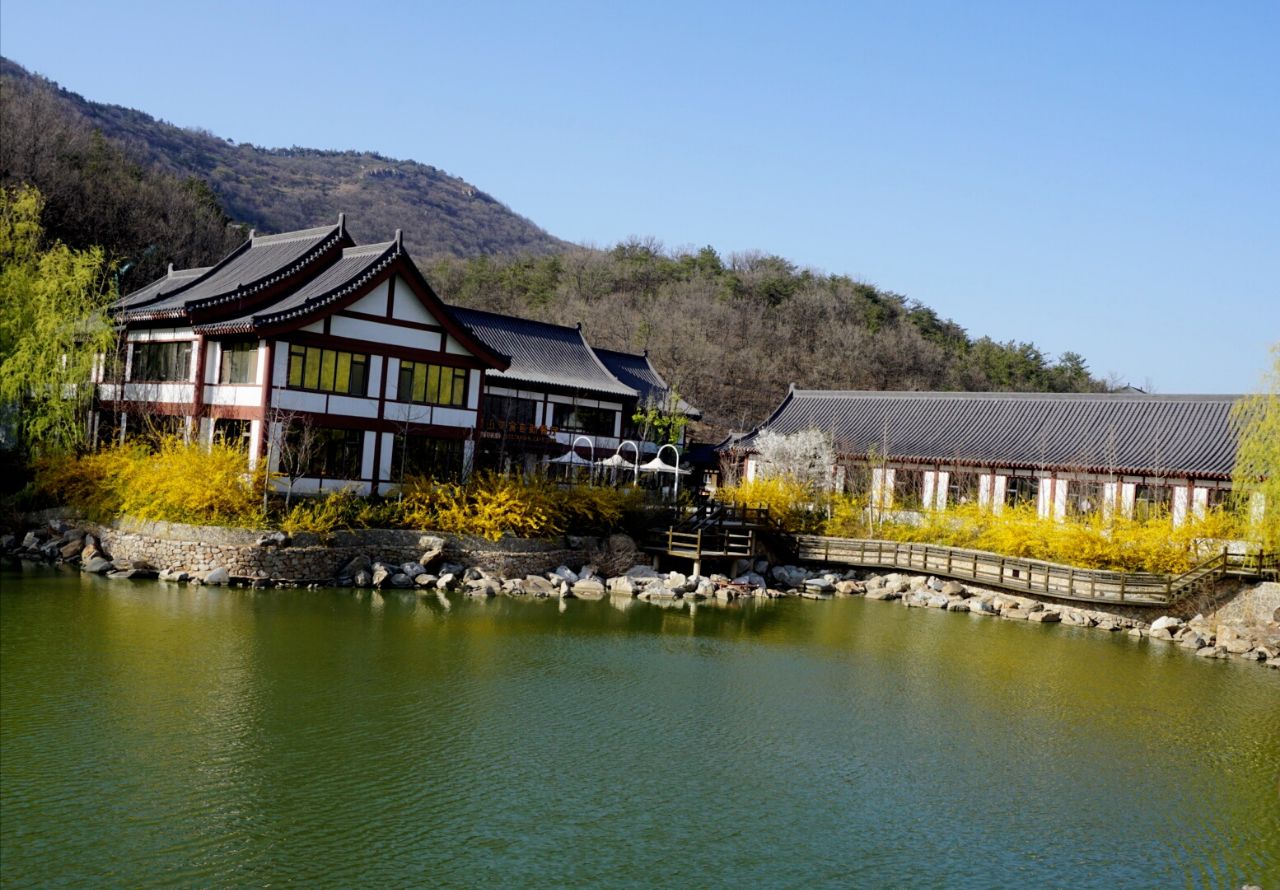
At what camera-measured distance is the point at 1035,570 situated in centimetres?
2758

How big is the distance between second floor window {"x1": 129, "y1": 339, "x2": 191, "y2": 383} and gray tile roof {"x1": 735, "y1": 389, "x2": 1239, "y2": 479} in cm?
1968

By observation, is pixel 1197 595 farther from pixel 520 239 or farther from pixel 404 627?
pixel 520 239

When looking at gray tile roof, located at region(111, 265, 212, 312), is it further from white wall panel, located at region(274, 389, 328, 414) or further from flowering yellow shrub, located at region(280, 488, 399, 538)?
flowering yellow shrub, located at region(280, 488, 399, 538)

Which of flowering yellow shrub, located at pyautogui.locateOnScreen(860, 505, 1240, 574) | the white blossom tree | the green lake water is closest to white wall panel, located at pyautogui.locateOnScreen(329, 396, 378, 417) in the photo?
the green lake water

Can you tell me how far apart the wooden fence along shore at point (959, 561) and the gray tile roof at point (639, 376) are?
9985mm

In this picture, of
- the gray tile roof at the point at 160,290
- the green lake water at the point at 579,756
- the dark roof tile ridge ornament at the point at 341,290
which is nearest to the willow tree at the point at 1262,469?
the green lake water at the point at 579,756

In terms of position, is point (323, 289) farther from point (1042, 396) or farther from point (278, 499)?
point (1042, 396)

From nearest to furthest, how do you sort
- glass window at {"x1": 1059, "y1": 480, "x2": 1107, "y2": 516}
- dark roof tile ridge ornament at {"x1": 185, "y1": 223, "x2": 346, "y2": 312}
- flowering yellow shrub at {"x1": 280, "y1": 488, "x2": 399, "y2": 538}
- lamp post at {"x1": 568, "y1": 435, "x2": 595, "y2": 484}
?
flowering yellow shrub at {"x1": 280, "y1": 488, "x2": 399, "y2": 538}
dark roof tile ridge ornament at {"x1": 185, "y1": 223, "x2": 346, "y2": 312}
glass window at {"x1": 1059, "y1": 480, "x2": 1107, "y2": 516}
lamp post at {"x1": 568, "y1": 435, "x2": 595, "y2": 484}

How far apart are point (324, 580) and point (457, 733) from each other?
35.4ft

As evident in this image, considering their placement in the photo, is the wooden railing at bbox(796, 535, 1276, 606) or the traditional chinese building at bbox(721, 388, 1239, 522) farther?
the traditional chinese building at bbox(721, 388, 1239, 522)

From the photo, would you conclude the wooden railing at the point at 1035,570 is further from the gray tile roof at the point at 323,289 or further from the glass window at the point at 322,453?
the gray tile roof at the point at 323,289

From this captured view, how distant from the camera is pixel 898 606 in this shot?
1081 inches

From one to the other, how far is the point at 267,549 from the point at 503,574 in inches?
213

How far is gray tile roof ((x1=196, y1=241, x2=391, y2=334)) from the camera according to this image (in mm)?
24547
